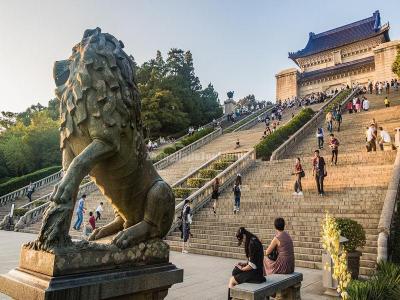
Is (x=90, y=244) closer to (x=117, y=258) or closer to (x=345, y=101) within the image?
(x=117, y=258)

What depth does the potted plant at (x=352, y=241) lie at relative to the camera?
7.29m

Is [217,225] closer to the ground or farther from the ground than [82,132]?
closer to the ground

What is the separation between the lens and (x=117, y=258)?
316 centimetres

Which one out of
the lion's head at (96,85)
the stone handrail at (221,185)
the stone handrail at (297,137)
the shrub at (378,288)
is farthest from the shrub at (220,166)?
the lion's head at (96,85)

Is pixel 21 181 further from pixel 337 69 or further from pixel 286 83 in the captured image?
pixel 337 69

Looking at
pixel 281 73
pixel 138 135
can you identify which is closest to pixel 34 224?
pixel 138 135

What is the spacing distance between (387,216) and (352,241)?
225cm

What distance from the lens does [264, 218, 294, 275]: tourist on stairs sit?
5.75 m

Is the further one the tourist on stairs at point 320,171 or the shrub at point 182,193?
the shrub at point 182,193

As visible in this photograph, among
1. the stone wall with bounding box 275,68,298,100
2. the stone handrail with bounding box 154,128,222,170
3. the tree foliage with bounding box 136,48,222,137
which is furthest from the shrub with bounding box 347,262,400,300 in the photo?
the stone wall with bounding box 275,68,298,100

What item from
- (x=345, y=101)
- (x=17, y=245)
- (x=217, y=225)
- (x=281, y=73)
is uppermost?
(x=281, y=73)

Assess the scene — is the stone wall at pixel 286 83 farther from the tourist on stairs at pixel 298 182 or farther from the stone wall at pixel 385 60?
the tourist on stairs at pixel 298 182

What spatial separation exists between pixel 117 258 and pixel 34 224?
57.0ft

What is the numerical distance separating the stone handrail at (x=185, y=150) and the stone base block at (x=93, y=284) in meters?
21.1
